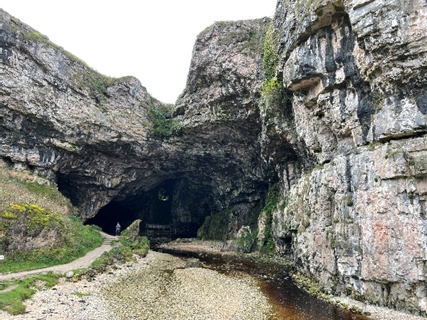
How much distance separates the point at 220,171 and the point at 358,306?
109 ft

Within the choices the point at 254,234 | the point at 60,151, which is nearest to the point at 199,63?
the point at 60,151

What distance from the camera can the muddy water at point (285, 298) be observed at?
12984mm

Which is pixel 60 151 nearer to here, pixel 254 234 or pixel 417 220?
pixel 254 234

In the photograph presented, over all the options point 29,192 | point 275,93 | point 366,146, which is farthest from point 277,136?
point 29,192

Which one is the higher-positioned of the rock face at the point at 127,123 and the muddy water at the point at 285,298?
the rock face at the point at 127,123

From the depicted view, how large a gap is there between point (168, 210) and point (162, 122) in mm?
24989

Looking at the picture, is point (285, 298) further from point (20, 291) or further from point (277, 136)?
point (277, 136)

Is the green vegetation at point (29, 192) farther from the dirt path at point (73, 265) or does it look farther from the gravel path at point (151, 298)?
the gravel path at point (151, 298)

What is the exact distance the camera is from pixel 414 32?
1387cm

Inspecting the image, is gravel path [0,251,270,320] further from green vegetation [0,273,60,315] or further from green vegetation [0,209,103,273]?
green vegetation [0,209,103,273]

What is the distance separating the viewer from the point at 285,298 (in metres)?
15.7

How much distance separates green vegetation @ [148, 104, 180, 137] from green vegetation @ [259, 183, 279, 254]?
17047 millimetres

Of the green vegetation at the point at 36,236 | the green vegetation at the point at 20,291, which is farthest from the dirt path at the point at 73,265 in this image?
the green vegetation at the point at 20,291

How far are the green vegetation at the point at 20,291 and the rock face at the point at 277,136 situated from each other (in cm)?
1688
